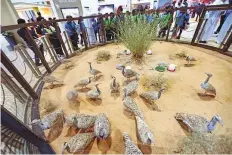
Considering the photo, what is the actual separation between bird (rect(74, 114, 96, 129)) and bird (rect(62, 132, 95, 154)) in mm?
114

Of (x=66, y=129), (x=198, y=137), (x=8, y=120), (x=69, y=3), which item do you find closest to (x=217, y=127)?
(x=198, y=137)

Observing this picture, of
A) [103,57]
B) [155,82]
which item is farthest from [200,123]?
[103,57]

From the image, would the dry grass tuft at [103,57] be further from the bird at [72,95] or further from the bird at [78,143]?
the bird at [78,143]

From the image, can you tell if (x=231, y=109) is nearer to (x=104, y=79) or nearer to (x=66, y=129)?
(x=104, y=79)

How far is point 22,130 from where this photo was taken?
3.34 feet

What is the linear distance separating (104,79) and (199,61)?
1.91 meters

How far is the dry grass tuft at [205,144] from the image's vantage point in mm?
1085

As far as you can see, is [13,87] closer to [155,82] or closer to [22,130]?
[22,130]

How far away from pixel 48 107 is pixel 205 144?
5.80 feet

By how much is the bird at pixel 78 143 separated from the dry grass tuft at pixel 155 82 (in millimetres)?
1089

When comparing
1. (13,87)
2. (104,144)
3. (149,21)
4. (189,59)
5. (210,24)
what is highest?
(149,21)

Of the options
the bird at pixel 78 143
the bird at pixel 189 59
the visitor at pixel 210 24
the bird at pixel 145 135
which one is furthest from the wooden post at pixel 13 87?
the visitor at pixel 210 24

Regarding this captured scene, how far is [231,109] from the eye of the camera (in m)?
1.46

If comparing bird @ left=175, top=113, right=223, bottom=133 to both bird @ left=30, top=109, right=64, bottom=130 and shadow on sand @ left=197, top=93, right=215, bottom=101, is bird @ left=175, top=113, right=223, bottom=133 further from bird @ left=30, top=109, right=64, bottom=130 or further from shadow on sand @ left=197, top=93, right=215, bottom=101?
bird @ left=30, top=109, right=64, bottom=130
